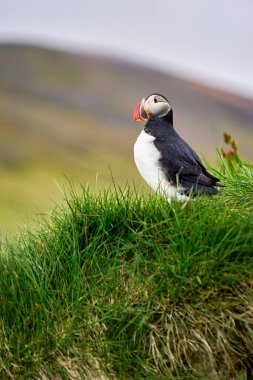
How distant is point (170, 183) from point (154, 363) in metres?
1.01

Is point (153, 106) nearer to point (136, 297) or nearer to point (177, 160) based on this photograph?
point (177, 160)

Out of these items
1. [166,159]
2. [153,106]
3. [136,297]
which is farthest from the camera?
[153,106]

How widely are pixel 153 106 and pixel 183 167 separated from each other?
0.42m

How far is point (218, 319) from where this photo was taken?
370cm

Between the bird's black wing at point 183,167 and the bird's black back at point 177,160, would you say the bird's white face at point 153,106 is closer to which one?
the bird's black back at point 177,160

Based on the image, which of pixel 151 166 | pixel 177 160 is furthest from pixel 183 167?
pixel 151 166

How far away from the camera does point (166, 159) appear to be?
13.0 ft

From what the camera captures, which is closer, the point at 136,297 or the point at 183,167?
the point at 136,297

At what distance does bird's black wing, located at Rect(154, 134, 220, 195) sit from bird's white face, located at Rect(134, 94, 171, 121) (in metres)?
0.17

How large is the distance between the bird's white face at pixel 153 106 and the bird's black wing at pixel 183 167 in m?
0.17

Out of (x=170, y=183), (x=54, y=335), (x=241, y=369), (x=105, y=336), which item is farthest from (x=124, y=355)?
(x=170, y=183)

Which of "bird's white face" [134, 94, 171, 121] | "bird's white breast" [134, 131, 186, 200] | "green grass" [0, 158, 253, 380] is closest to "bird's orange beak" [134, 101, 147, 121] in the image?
"bird's white face" [134, 94, 171, 121]

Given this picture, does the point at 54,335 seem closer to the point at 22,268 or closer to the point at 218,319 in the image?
the point at 22,268

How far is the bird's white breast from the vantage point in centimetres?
398
